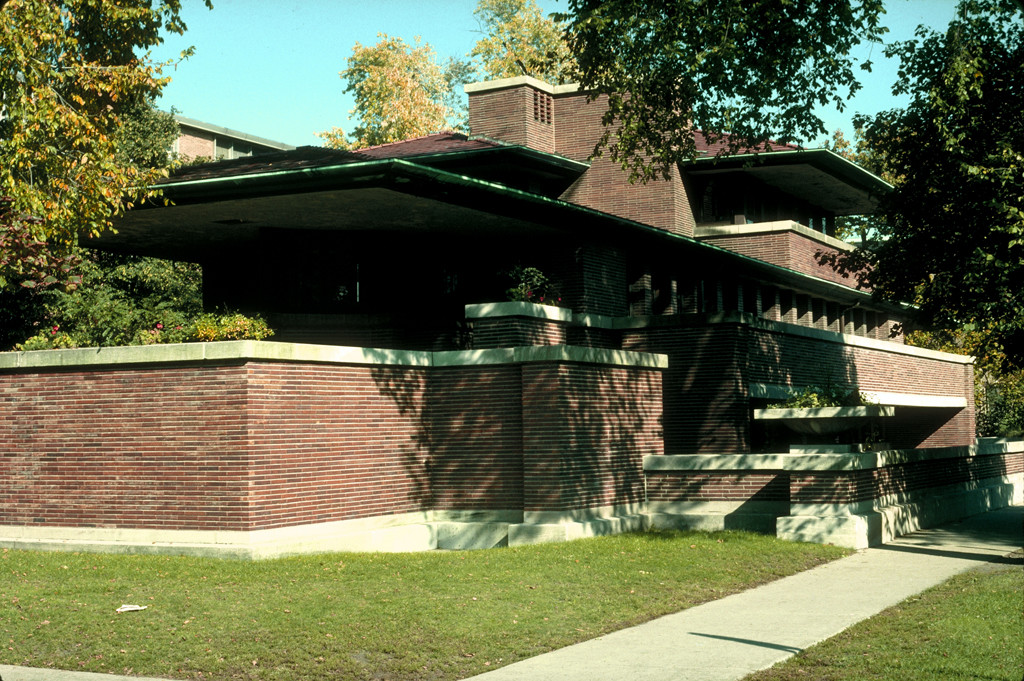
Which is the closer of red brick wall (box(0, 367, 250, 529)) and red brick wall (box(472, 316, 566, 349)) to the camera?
red brick wall (box(0, 367, 250, 529))

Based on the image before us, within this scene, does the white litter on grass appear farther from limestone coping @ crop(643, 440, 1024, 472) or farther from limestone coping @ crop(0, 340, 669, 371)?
limestone coping @ crop(643, 440, 1024, 472)

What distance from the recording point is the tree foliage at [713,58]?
20.4m

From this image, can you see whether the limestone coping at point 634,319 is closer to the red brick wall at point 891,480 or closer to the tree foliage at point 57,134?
the red brick wall at point 891,480

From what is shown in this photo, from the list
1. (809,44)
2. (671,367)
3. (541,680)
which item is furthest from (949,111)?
(541,680)

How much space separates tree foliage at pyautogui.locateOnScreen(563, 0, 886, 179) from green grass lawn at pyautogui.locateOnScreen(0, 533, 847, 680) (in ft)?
31.1

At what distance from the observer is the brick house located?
52.1 feet

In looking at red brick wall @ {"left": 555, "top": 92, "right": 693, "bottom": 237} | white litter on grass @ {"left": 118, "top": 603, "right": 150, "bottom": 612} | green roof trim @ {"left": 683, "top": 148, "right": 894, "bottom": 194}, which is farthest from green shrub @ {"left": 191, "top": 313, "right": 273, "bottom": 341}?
red brick wall @ {"left": 555, "top": 92, "right": 693, "bottom": 237}

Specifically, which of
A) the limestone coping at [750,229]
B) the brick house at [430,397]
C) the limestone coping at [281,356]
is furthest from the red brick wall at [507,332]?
the limestone coping at [750,229]

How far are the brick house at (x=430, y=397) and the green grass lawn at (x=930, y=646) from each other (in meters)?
5.69

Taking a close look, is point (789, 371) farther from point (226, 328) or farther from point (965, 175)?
point (226, 328)

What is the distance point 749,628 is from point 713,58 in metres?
12.9

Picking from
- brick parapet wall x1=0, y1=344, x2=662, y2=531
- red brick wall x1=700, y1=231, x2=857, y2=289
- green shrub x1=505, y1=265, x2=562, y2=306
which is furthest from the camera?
red brick wall x1=700, y1=231, x2=857, y2=289

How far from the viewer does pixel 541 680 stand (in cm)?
895

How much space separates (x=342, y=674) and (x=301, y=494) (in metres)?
Answer: 7.07
